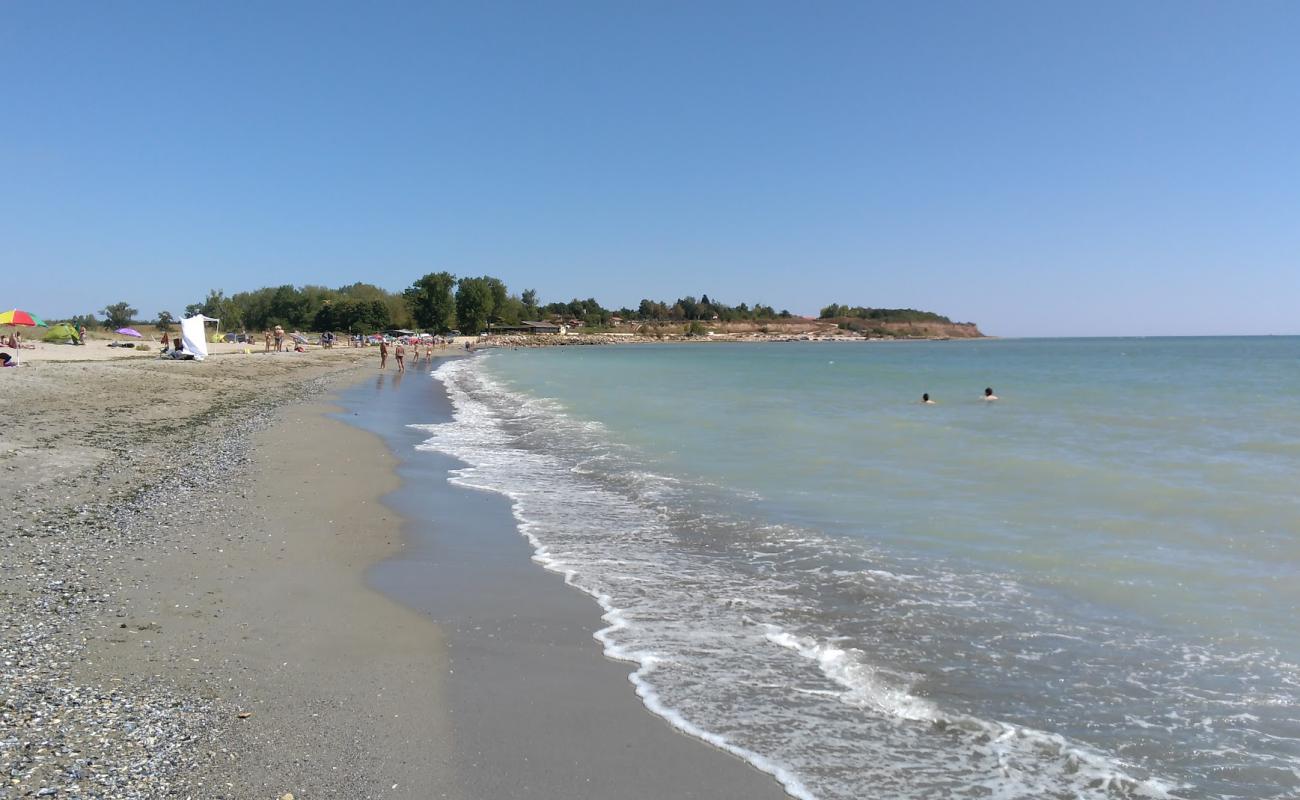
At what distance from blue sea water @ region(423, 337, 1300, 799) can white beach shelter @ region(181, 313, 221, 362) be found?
84.9 feet

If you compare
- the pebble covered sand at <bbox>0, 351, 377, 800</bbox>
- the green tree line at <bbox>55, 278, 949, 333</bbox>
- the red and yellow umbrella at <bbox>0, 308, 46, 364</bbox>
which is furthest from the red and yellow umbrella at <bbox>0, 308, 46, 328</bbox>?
the green tree line at <bbox>55, 278, 949, 333</bbox>

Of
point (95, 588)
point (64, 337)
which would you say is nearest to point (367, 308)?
point (64, 337)

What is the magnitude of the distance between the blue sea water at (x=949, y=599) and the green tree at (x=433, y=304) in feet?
399

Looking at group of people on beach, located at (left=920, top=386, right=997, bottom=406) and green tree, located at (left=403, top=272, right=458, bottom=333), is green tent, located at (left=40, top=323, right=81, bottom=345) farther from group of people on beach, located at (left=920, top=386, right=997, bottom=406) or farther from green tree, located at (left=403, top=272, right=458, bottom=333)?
green tree, located at (left=403, top=272, right=458, bottom=333)

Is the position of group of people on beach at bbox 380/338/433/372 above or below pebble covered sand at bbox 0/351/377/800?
above

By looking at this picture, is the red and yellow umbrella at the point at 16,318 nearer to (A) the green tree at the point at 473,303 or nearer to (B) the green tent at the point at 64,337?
(B) the green tent at the point at 64,337

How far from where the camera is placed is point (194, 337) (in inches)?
1396

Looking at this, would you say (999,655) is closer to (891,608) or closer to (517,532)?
(891,608)

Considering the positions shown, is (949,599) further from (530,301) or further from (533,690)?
(530,301)

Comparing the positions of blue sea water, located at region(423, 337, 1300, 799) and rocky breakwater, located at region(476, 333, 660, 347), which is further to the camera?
rocky breakwater, located at region(476, 333, 660, 347)

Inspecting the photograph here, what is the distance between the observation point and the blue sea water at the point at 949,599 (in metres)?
3.91

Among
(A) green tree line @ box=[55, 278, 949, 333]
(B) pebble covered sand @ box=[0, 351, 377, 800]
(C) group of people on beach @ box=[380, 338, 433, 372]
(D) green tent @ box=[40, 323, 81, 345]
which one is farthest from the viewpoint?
(A) green tree line @ box=[55, 278, 949, 333]

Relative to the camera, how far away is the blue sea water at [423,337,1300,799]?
3908mm

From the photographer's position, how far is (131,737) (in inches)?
137
